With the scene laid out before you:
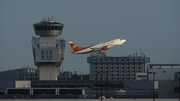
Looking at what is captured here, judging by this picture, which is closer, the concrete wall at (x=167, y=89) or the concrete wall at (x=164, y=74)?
the concrete wall at (x=167, y=89)

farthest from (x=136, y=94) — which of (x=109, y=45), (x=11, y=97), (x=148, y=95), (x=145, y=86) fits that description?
(x=11, y=97)

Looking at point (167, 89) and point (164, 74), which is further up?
point (164, 74)

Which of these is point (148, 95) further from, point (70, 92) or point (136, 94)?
point (70, 92)

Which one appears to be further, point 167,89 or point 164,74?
point 164,74

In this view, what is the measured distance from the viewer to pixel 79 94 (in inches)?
5674

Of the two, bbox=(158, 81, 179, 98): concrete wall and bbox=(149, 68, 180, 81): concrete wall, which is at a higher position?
bbox=(149, 68, 180, 81): concrete wall

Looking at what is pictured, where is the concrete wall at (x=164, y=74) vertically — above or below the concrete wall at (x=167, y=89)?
above

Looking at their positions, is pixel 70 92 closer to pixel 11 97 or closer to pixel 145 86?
pixel 11 97

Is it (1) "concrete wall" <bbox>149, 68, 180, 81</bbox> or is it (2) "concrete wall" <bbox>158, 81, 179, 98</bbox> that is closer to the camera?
(2) "concrete wall" <bbox>158, 81, 179, 98</bbox>

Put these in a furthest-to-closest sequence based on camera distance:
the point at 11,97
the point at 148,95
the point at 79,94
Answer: the point at 148,95
the point at 79,94
the point at 11,97

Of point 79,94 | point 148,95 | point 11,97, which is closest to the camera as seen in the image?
Result: point 11,97

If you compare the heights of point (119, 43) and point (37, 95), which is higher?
point (119, 43)

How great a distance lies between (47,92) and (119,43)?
59690mm

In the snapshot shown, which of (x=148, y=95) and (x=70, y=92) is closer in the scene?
(x=70, y=92)
